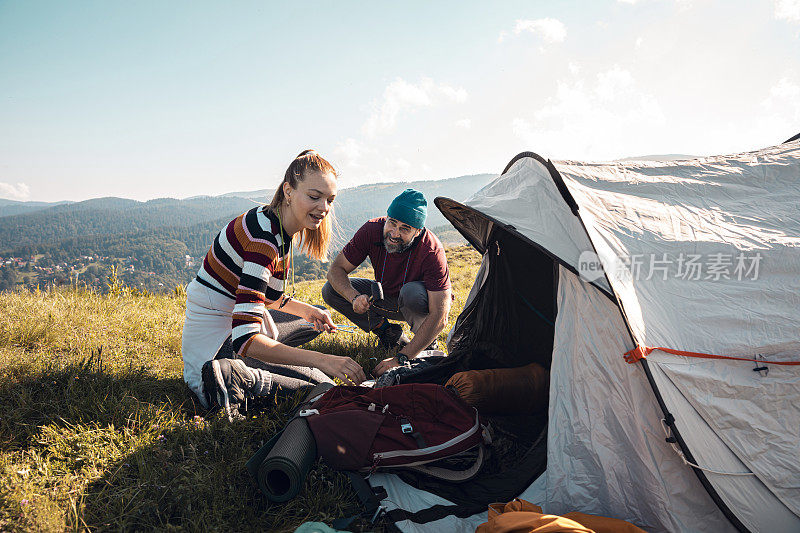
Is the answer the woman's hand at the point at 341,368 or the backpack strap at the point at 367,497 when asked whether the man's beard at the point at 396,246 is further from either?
the backpack strap at the point at 367,497

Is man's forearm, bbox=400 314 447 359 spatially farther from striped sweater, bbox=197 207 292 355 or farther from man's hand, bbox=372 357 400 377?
striped sweater, bbox=197 207 292 355

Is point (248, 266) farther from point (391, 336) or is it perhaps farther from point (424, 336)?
point (391, 336)

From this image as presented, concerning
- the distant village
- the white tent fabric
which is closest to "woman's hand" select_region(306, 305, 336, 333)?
the white tent fabric

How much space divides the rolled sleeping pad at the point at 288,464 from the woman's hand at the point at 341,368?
1.44ft

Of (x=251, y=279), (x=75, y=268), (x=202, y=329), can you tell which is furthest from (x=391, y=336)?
(x=75, y=268)

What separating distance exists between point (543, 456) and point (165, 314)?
502 cm

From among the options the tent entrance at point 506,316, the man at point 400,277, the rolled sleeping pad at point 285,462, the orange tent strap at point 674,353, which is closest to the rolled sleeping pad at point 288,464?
the rolled sleeping pad at point 285,462

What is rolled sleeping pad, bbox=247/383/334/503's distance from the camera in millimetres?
2326

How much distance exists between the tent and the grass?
884 millimetres

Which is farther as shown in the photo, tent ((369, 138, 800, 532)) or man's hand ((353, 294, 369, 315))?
man's hand ((353, 294, 369, 315))

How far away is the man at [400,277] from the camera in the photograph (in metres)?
4.07

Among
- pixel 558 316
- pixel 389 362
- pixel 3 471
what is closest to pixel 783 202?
pixel 558 316

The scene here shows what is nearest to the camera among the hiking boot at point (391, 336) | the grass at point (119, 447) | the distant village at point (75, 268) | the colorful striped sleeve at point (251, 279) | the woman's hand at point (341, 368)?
the grass at point (119, 447)

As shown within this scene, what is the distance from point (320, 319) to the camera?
3904 millimetres
